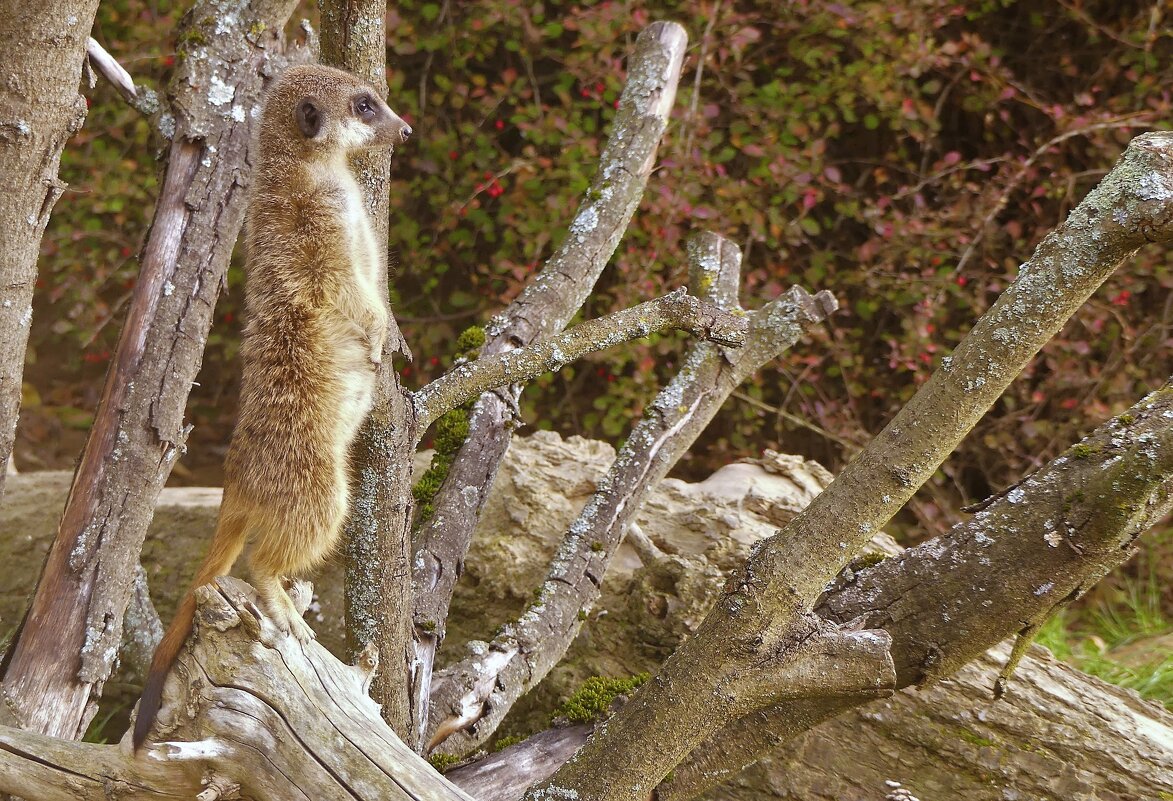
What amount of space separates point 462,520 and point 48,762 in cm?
100

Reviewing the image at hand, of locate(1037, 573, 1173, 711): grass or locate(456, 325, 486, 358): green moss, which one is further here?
locate(1037, 573, 1173, 711): grass

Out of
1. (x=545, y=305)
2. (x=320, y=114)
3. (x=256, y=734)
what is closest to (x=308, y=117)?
(x=320, y=114)

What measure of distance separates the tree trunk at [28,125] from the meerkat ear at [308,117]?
528mm

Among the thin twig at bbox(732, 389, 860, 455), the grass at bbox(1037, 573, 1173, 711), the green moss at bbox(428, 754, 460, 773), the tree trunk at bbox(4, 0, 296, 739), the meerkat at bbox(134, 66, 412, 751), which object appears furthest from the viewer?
the thin twig at bbox(732, 389, 860, 455)

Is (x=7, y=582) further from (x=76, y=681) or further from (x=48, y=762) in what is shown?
(x=48, y=762)

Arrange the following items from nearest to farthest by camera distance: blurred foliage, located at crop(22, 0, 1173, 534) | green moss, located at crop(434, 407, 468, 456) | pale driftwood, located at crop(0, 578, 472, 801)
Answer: pale driftwood, located at crop(0, 578, 472, 801) < green moss, located at crop(434, 407, 468, 456) < blurred foliage, located at crop(22, 0, 1173, 534)

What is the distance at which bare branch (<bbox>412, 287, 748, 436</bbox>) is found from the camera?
1960 mm

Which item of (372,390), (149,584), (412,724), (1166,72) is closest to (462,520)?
(412,724)

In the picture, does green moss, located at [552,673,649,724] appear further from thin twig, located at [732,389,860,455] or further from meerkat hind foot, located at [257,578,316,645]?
thin twig, located at [732,389,860,455]

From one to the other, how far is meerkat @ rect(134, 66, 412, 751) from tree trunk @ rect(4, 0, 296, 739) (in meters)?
0.40

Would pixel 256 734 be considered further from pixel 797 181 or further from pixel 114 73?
pixel 797 181

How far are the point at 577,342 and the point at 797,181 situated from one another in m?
2.99

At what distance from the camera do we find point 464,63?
523cm

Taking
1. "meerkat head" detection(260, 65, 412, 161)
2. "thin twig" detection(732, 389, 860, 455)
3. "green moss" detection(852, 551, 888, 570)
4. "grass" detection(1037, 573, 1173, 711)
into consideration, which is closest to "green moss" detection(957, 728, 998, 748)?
"green moss" detection(852, 551, 888, 570)
